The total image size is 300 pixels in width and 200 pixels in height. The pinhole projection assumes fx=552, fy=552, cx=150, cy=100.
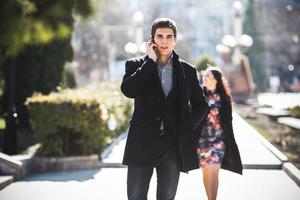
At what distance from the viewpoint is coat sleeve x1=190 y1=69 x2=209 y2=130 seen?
467cm

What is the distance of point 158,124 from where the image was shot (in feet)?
14.1

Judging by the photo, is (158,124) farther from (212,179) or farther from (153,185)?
(153,185)

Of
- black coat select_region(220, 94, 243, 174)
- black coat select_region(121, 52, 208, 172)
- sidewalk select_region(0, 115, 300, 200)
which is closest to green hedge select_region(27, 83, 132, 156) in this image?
sidewalk select_region(0, 115, 300, 200)

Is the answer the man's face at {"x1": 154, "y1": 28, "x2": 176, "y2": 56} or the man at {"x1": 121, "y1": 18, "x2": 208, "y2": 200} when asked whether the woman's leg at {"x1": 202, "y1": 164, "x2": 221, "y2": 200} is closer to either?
the man at {"x1": 121, "y1": 18, "x2": 208, "y2": 200}

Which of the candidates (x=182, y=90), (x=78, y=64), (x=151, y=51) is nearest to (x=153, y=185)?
(x=182, y=90)

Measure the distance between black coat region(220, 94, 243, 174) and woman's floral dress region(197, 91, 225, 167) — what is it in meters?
0.05

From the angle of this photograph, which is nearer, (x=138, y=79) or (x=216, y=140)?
(x=138, y=79)

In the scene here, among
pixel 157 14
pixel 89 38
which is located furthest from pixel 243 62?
pixel 157 14

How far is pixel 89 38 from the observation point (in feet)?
204

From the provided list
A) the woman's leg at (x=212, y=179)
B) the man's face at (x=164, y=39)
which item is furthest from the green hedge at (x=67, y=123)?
the man's face at (x=164, y=39)

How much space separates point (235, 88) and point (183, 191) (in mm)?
24016

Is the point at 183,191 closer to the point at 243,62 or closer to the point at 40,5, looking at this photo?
the point at 40,5

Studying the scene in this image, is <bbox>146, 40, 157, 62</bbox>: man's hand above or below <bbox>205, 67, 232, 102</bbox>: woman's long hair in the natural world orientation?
above

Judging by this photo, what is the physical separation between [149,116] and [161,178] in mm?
494
